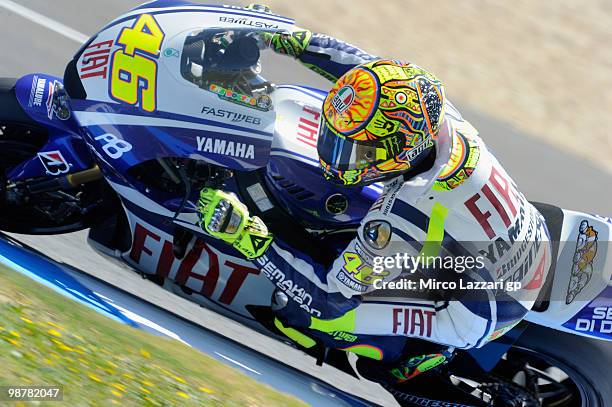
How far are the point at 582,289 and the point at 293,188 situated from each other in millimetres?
1699

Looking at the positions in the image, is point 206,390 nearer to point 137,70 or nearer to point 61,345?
point 61,345

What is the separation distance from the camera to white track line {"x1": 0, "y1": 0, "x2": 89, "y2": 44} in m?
7.65

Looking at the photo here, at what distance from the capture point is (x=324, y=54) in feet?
15.3

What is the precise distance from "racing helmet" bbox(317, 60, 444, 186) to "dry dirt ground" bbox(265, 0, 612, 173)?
4.42m

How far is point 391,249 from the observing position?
3887 mm

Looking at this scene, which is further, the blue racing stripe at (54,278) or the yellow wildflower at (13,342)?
the blue racing stripe at (54,278)

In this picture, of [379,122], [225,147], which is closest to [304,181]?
[225,147]

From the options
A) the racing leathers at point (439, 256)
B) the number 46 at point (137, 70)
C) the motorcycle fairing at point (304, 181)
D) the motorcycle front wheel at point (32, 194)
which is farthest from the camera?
the motorcycle front wheel at point (32, 194)

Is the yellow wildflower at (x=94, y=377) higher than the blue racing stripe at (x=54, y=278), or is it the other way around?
the blue racing stripe at (x=54, y=278)

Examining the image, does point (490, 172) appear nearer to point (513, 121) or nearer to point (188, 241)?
point (188, 241)

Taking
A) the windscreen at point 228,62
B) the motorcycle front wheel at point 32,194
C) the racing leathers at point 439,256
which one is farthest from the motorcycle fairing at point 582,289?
the motorcycle front wheel at point 32,194

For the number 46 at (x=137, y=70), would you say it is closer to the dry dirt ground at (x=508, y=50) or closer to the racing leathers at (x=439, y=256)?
the racing leathers at (x=439, y=256)

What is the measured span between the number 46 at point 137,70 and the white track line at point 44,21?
145 inches

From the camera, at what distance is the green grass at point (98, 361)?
11.7 ft
